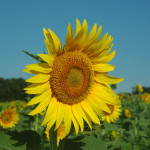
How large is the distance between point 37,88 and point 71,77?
1.57 feet

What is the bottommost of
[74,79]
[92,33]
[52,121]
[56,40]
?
[52,121]

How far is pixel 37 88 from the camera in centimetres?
221

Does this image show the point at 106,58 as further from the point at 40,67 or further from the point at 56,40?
the point at 40,67

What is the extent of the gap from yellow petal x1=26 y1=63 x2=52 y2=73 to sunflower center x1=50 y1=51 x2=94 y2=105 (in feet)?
0.35

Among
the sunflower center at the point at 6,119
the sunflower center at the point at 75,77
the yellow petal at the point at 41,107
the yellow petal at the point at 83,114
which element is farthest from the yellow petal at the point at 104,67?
the sunflower center at the point at 6,119

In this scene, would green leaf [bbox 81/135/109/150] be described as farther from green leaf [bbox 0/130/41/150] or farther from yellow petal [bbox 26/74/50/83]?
yellow petal [bbox 26/74/50/83]

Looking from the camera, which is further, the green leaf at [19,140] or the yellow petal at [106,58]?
the yellow petal at [106,58]

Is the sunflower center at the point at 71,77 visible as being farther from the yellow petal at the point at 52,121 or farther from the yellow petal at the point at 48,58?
the yellow petal at the point at 52,121

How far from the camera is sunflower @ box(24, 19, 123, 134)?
220 centimetres

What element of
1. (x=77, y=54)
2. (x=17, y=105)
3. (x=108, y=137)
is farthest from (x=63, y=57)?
(x=17, y=105)

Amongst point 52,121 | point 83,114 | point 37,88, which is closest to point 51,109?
point 52,121

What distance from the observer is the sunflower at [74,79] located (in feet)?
7.21

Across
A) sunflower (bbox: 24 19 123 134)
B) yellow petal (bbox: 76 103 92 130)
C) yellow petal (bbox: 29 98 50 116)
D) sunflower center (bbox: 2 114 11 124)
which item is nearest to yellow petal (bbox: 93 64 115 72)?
sunflower (bbox: 24 19 123 134)

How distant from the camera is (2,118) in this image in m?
6.48
